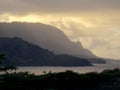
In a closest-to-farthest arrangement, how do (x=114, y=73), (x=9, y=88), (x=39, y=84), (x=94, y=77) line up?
(x=9, y=88), (x=39, y=84), (x=94, y=77), (x=114, y=73)

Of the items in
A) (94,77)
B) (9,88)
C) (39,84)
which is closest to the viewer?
(9,88)

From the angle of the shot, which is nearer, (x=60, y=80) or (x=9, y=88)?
(x=9, y=88)

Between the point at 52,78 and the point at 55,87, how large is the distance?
5.96 feet

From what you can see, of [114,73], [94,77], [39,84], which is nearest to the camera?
[39,84]

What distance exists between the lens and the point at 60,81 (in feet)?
296

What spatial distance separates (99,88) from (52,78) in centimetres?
1123

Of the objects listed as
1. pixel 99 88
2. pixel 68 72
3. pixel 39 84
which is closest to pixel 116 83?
pixel 99 88

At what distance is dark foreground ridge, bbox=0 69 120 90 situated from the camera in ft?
275

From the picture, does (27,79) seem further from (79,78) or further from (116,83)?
(116,83)

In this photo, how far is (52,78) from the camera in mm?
88812

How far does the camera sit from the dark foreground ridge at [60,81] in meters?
83.7

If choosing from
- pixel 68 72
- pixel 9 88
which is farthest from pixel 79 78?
pixel 9 88

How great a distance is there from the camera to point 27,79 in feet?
283

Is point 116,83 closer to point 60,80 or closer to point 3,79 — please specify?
point 60,80
